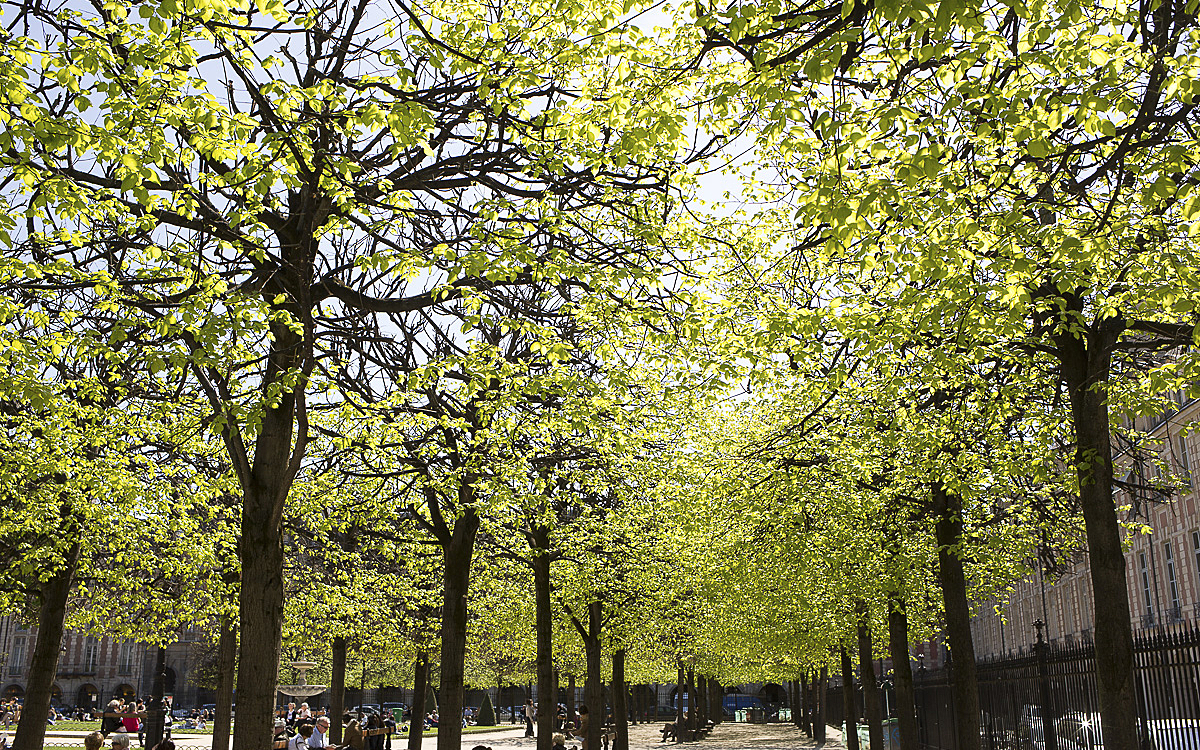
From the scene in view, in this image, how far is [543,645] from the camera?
1638 cm

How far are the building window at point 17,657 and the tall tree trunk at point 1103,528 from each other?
288 feet

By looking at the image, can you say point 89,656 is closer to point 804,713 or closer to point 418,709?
point 804,713

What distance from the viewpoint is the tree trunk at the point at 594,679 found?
2136 cm

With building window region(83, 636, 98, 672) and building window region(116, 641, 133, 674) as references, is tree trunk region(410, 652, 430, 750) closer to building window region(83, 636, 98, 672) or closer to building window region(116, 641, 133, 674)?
building window region(116, 641, 133, 674)

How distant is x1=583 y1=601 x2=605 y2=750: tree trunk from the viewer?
70.1 ft

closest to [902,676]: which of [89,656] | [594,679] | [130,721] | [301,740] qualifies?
[594,679]

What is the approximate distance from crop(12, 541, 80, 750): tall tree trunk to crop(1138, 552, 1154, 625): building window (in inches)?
1335

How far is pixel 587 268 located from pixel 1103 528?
17.2ft

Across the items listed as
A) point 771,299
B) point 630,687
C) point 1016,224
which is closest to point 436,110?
point 771,299

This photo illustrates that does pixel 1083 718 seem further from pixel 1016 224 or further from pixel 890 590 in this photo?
pixel 1016 224

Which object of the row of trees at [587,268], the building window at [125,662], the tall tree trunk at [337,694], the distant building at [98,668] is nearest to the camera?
the row of trees at [587,268]

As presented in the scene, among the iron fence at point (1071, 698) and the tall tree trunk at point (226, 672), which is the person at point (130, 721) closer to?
the tall tree trunk at point (226, 672)

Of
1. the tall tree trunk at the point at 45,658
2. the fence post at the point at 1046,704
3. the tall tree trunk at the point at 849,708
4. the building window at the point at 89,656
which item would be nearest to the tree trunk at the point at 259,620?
the tall tree trunk at the point at 45,658

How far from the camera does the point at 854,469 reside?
14.5 meters
